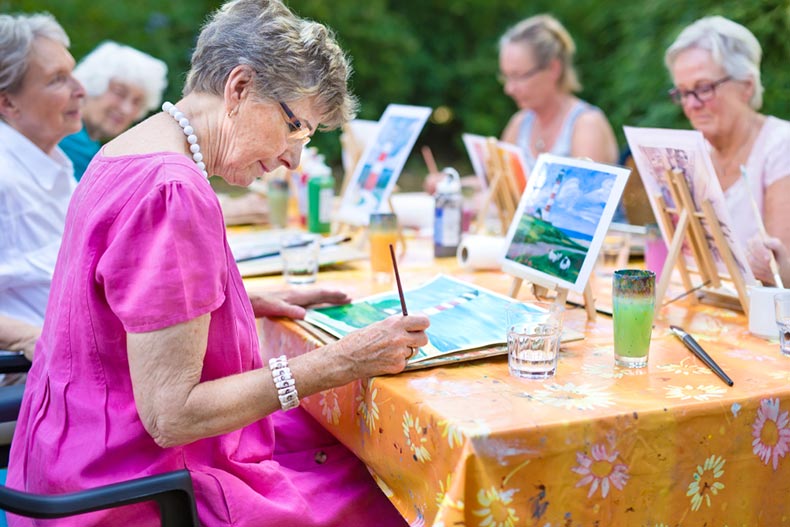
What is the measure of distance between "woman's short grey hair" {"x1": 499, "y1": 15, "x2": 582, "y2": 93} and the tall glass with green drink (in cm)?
277

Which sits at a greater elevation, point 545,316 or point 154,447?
point 545,316

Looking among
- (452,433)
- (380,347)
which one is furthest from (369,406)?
(452,433)

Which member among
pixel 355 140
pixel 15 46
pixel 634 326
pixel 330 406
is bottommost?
pixel 330 406

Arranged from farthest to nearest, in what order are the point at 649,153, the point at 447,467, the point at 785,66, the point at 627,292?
the point at 785,66 < the point at 649,153 < the point at 627,292 < the point at 447,467

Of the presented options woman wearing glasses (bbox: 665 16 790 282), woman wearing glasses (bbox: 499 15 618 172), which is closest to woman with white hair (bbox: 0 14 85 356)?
woman wearing glasses (bbox: 665 16 790 282)

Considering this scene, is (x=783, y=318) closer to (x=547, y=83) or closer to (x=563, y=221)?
(x=563, y=221)

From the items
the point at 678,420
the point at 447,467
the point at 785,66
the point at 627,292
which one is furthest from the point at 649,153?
the point at 785,66

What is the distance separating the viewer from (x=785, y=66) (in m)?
4.84

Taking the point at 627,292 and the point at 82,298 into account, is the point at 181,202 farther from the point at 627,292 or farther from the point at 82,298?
the point at 627,292

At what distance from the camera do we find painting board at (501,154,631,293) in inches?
72.9

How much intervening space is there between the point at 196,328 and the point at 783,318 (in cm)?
112

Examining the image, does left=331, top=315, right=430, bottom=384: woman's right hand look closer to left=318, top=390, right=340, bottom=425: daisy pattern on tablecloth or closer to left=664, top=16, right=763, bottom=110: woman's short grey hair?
left=318, top=390, right=340, bottom=425: daisy pattern on tablecloth

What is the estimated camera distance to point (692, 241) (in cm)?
211

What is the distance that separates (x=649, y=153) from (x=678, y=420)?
35.0 inches
